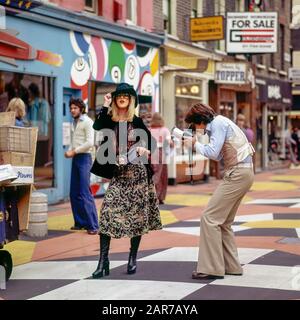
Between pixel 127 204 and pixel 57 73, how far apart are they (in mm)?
7792

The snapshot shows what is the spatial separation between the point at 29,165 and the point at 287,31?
28108 millimetres

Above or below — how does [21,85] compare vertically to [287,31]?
below

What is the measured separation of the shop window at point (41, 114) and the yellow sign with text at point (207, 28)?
751 cm

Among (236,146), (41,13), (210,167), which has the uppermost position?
(41,13)

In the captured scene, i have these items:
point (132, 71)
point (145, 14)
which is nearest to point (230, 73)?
point (145, 14)

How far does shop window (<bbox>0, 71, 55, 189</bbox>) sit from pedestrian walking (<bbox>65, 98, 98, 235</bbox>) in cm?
344

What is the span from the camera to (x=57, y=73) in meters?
14.4

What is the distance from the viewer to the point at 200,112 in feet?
23.2

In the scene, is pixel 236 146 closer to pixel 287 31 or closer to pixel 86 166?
pixel 86 166

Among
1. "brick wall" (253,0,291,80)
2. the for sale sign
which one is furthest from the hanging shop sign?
"brick wall" (253,0,291,80)

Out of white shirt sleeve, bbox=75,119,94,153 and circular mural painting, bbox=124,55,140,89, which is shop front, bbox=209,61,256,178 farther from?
white shirt sleeve, bbox=75,119,94,153

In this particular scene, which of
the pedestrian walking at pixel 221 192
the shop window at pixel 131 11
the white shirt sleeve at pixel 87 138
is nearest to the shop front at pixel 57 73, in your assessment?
the shop window at pixel 131 11
